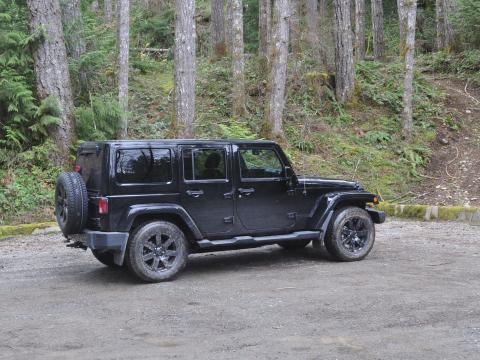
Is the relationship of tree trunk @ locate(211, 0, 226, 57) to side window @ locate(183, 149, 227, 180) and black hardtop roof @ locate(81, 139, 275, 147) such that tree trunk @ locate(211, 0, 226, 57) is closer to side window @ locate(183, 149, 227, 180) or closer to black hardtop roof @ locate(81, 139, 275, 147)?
black hardtop roof @ locate(81, 139, 275, 147)

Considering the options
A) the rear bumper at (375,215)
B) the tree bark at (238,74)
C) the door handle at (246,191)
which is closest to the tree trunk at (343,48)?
the tree bark at (238,74)

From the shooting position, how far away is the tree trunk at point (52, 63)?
1384 centimetres

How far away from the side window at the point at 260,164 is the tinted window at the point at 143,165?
1.14m

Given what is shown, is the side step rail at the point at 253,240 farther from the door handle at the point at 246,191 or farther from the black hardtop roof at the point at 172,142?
the black hardtop roof at the point at 172,142

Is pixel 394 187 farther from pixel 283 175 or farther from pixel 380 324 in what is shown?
pixel 380 324

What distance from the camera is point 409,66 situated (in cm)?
1836

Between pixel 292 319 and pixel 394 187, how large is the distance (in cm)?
1064

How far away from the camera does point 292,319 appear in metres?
6.27

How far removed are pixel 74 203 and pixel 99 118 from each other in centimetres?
718

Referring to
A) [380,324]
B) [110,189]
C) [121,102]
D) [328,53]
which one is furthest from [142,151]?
[328,53]

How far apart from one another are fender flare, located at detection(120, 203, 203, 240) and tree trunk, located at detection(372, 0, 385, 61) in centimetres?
2172

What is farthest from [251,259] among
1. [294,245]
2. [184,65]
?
[184,65]

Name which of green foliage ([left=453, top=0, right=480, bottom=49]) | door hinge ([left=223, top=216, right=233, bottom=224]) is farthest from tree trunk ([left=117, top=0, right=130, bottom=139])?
green foliage ([left=453, top=0, right=480, bottom=49])

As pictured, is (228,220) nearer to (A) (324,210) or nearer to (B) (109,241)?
(A) (324,210)
